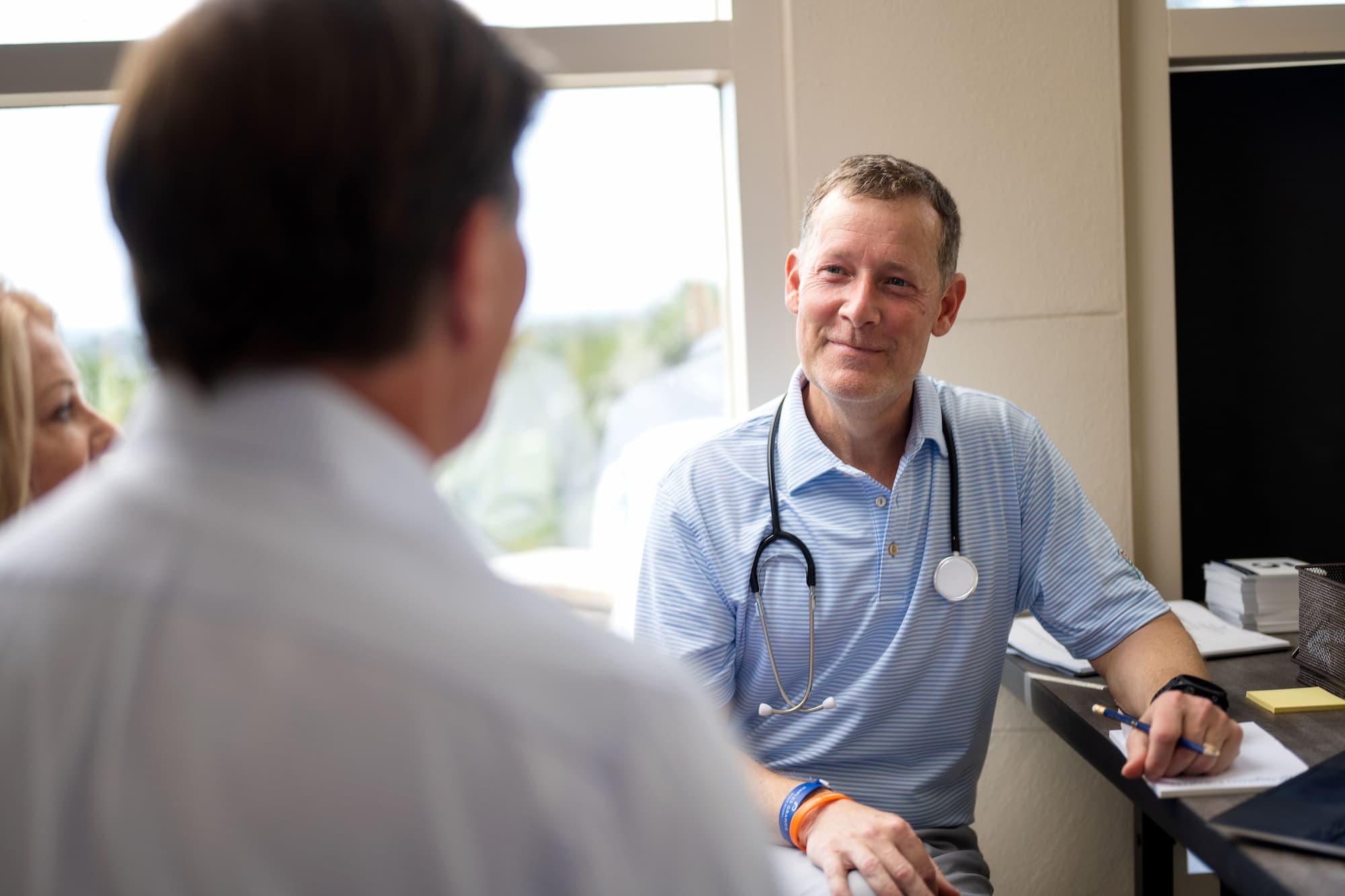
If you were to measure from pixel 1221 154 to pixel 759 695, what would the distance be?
1.80 meters

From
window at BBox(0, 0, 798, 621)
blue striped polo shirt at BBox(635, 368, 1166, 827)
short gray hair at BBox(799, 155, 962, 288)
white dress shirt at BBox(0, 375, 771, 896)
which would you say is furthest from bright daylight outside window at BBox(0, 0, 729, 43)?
white dress shirt at BBox(0, 375, 771, 896)

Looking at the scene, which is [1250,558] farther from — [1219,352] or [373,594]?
[373,594]

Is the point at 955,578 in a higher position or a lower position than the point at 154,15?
lower

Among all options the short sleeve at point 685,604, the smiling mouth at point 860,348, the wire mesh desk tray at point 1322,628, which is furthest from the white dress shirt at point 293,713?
the wire mesh desk tray at point 1322,628

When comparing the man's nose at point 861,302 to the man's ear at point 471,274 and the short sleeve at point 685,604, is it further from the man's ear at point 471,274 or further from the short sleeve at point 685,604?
the man's ear at point 471,274

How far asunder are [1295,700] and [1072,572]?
1.21 ft

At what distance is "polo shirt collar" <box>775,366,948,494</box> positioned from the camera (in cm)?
171

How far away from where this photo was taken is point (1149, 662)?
5.35 ft

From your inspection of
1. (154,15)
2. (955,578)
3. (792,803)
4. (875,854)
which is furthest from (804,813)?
(154,15)

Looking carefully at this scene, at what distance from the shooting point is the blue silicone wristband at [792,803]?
1.47 metres

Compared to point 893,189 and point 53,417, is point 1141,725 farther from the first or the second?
point 53,417

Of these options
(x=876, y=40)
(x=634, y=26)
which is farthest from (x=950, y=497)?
(x=634, y=26)

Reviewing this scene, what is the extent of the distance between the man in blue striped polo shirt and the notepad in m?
0.19

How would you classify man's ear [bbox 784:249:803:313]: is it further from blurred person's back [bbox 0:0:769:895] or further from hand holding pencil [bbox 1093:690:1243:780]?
blurred person's back [bbox 0:0:769:895]
